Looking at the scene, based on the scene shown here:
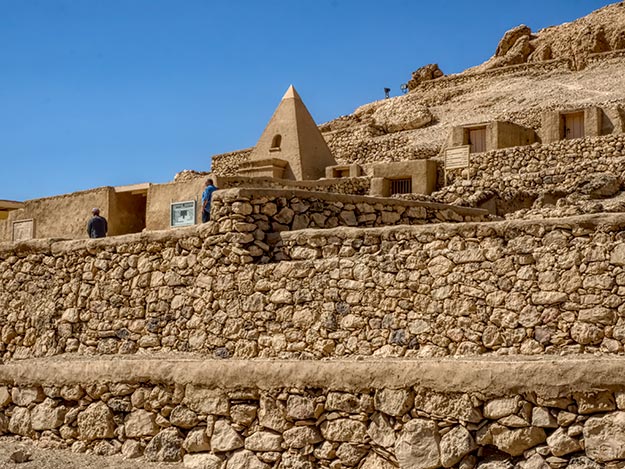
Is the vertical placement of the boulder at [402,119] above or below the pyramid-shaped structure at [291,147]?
above

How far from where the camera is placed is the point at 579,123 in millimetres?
20672

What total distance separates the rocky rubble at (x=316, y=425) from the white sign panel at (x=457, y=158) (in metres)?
12.9

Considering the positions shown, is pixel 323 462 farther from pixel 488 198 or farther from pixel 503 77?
pixel 503 77

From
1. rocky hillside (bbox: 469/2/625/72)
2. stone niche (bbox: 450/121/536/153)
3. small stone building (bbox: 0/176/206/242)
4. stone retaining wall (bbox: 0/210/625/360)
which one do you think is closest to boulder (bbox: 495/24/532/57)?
rocky hillside (bbox: 469/2/625/72)

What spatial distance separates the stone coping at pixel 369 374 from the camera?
4562mm

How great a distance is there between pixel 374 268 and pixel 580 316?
76.0 inches

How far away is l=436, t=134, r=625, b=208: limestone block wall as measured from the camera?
50.7 ft

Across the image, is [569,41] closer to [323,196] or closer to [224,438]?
[323,196]

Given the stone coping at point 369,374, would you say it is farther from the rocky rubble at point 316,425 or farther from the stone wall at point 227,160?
the stone wall at point 227,160

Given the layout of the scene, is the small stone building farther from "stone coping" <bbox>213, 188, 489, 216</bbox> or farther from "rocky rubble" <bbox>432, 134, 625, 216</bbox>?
"rocky rubble" <bbox>432, 134, 625, 216</bbox>

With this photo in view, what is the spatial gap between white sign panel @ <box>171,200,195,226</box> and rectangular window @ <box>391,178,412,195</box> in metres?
5.94

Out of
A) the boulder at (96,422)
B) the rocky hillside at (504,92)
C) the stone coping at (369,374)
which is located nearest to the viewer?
the stone coping at (369,374)

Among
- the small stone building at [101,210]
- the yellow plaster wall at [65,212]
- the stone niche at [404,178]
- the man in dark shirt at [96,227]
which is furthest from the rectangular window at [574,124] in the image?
the man in dark shirt at [96,227]

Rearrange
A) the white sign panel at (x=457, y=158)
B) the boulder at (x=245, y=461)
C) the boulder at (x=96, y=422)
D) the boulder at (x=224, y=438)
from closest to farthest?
1. the boulder at (x=245, y=461)
2. the boulder at (x=224, y=438)
3. the boulder at (x=96, y=422)
4. the white sign panel at (x=457, y=158)
